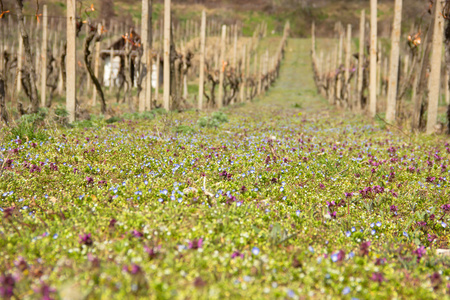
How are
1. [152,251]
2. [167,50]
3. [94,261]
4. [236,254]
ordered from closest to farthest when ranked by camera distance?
[94,261]
[152,251]
[236,254]
[167,50]

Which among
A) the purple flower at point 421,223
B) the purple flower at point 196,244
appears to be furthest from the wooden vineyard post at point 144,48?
the purple flower at point 196,244

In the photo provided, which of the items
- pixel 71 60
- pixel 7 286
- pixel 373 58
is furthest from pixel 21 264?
pixel 373 58

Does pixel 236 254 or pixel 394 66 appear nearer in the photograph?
pixel 236 254

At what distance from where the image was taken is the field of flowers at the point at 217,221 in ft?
8.63

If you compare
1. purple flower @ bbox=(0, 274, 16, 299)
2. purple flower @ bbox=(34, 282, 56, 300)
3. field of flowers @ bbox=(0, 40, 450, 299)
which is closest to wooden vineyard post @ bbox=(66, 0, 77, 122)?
field of flowers @ bbox=(0, 40, 450, 299)

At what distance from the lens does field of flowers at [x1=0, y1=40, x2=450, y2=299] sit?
2.63 metres

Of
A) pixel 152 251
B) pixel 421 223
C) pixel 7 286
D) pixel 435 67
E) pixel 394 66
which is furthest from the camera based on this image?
pixel 394 66

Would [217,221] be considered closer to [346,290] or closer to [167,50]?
[346,290]

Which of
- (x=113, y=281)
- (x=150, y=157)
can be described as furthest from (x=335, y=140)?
(x=113, y=281)

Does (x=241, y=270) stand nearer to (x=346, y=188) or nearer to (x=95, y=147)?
(x=346, y=188)

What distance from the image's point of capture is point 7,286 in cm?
241

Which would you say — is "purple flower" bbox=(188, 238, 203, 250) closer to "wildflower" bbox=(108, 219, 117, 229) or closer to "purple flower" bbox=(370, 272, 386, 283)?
"wildflower" bbox=(108, 219, 117, 229)

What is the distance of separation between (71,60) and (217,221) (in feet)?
27.5

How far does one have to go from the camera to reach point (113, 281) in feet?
8.14
